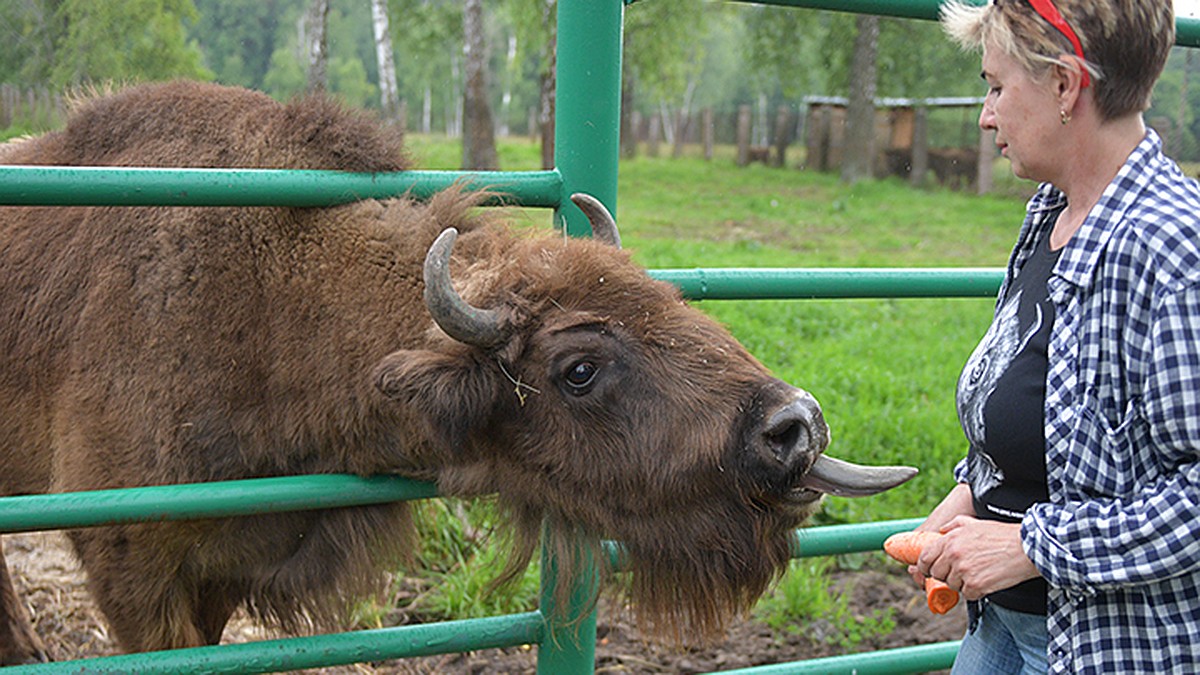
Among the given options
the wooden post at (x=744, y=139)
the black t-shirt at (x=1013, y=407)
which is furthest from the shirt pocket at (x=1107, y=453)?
the wooden post at (x=744, y=139)

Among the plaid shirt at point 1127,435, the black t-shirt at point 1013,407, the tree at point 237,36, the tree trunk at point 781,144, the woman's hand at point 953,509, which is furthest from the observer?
the tree trunk at point 781,144

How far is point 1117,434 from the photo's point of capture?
1.83m

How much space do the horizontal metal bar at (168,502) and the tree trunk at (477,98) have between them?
14.9 metres

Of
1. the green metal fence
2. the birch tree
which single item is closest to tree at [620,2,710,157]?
the birch tree

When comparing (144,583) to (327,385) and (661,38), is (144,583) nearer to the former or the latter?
(327,385)

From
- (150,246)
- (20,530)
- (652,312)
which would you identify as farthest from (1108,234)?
(150,246)

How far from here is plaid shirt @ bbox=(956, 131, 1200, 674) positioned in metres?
1.74

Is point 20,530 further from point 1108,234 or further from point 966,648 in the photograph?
point 1108,234

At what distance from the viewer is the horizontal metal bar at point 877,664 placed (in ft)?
9.97

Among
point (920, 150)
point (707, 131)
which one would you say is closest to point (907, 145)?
point (920, 150)

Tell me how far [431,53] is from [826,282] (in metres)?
20.2

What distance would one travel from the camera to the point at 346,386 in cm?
291

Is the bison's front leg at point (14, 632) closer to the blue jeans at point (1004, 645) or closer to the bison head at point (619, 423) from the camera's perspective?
the bison head at point (619, 423)

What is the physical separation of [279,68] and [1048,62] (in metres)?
15.8
